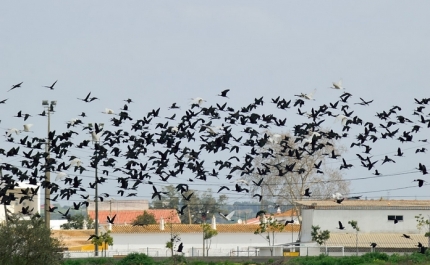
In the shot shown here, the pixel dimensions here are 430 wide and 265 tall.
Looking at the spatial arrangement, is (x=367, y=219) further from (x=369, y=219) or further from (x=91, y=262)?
(x=91, y=262)

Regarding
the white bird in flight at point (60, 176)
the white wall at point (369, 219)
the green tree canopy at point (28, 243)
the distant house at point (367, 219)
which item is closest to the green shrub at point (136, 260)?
the green tree canopy at point (28, 243)

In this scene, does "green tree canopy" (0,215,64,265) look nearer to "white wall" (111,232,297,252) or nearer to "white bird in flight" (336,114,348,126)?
"white bird in flight" (336,114,348,126)

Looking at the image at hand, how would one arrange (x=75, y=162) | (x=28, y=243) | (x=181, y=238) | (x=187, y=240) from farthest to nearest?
(x=187, y=240) → (x=181, y=238) → (x=28, y=243) → (x=75, y=162)

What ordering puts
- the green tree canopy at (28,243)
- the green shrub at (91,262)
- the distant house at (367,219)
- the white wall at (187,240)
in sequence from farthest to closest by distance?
the white wall at (187,240)
the distant house at (367,219)
the green shrub at (91,262)
the green tree canopy at (28,243)

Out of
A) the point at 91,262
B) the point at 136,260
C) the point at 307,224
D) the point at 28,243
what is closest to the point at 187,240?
the point at 307,224

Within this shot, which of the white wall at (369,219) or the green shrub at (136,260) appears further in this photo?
the white wall at (369,219)

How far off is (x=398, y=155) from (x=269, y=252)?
135 feet

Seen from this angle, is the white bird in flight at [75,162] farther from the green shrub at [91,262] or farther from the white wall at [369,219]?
the white wall at [369,219]

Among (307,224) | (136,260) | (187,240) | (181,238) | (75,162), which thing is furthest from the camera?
(187,240)

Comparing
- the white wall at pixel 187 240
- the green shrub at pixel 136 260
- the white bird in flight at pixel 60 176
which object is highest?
the white bird in flight at pixel 60 176

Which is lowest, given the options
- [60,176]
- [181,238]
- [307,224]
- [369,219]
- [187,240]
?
[187,240]

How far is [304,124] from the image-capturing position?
2314cm

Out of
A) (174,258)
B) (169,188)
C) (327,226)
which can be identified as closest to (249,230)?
(327,226)

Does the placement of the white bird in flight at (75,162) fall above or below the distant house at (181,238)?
above
